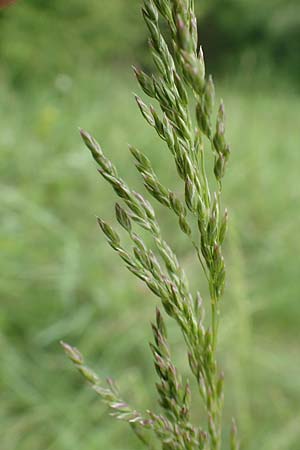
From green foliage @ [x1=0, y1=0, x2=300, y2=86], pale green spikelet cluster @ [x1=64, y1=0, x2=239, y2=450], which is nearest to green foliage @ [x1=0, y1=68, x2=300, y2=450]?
pale green spikelet cluster @ [x1=64, y1=0, x2=239, y2=450]

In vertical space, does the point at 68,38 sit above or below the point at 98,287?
above

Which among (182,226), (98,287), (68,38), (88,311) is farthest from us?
(68,38)

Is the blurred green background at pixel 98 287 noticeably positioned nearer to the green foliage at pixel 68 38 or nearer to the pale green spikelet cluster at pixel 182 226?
the pale green spikelet cluster at pixel 182 226

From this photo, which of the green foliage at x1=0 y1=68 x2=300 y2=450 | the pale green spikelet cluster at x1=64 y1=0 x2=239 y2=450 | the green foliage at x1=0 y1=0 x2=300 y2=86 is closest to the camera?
the pale green spikelet cluster at x1=64 y1=0 x2=239 y2=450

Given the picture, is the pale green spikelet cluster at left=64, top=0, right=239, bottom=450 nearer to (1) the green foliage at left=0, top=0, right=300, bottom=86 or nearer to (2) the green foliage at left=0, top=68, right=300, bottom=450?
(2) the green foliage at left=0, top=68, right=300, bottom=450

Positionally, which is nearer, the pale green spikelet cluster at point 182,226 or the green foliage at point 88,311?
the pale green spikelet cluster at point 182,226

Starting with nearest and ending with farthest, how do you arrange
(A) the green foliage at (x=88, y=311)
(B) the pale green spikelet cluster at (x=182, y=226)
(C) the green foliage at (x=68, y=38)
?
(B) the pale green spikelet cluster at (x=182, y=226) → (A) the green foliage at (x=88, y=311) → (C) the green foliage at (x=68, y=38)

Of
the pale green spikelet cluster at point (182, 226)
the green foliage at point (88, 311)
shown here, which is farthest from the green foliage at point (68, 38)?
the pale green spikelet cluster at point (182, 226)

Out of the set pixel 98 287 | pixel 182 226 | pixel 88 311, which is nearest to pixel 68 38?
pixel 98 287

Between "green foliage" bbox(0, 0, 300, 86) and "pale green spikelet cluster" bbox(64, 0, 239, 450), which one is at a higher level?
"green foliage" bbox(0, 0, 300, 86)

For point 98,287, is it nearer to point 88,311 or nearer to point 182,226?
point 88,311

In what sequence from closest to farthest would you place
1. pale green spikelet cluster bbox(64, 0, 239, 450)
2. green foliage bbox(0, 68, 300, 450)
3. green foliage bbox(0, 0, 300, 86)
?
pale green spikelet cluster bbox(64, 0, 239, 450)
green foliage bbox(0, 68, 300, 450)
green foliage bbox(0, 0, 300, 86)

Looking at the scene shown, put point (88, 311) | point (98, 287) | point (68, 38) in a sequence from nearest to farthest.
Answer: point (88, 311) → point (98, 287) → point (68, 38)

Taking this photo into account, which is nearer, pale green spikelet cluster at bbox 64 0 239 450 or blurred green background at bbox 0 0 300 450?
pale green spikelet cluster at bbox 64 0 239 450
